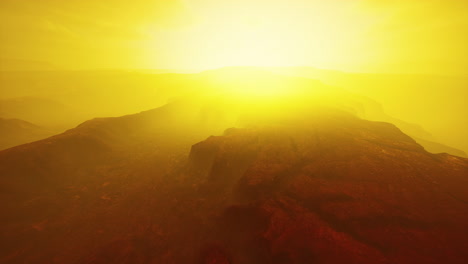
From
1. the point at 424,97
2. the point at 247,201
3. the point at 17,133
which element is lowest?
the point at 17,133

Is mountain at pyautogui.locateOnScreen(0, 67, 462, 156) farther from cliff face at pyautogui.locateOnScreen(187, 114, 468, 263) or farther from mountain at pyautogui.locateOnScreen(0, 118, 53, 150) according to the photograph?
cliff face at pyautogui.locateOnScreen(187, 114, 468, 263)

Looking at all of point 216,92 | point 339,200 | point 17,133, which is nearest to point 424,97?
point 216,92

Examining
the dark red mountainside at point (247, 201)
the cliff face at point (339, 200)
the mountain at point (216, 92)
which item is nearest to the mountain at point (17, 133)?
the mountain at point (216, 92)

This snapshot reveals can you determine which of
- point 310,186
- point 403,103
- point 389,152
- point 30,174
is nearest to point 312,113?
point 389,152

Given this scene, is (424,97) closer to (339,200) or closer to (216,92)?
(216,92)

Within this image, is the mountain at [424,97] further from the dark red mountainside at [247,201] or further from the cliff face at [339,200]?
Result: the cliff face at [339,200]

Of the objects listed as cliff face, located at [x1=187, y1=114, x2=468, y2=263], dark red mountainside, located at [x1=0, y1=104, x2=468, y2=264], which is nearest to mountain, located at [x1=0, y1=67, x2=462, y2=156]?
dark red mountainside, located at [x1=0, y1=104, x2=468, y2=264]
